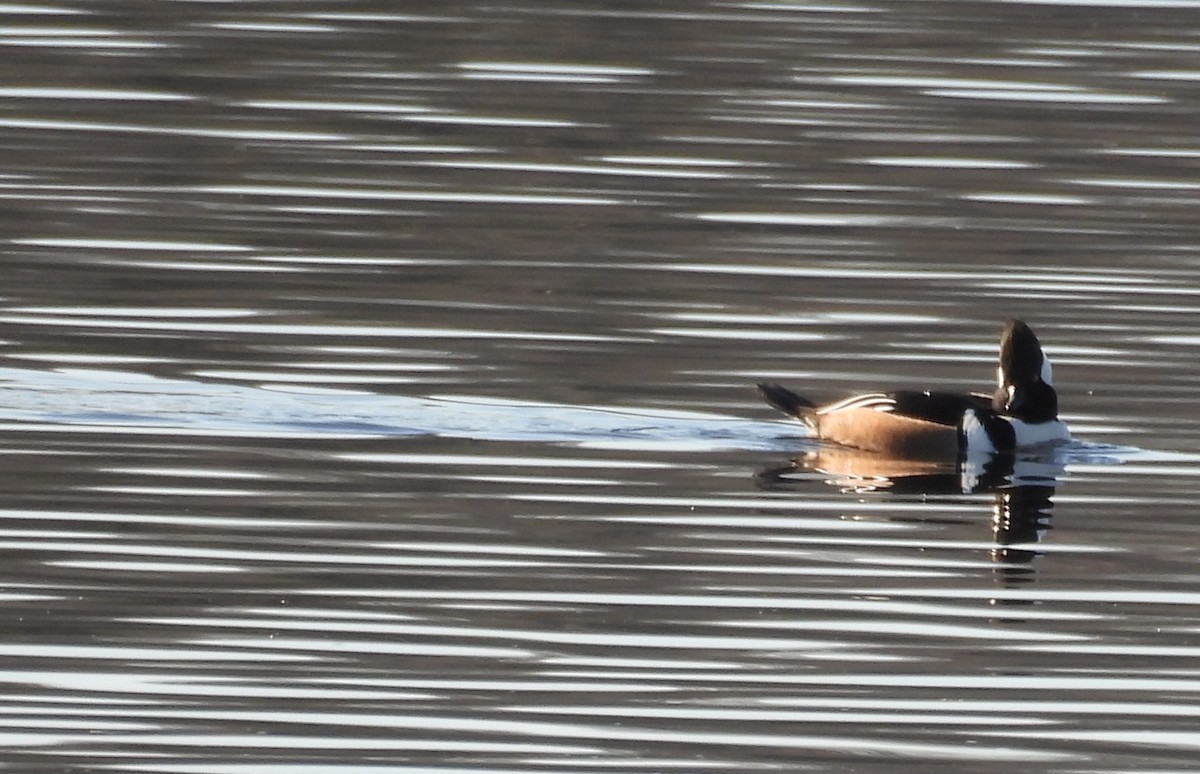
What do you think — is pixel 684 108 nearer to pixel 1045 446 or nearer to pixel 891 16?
pixel 891 16

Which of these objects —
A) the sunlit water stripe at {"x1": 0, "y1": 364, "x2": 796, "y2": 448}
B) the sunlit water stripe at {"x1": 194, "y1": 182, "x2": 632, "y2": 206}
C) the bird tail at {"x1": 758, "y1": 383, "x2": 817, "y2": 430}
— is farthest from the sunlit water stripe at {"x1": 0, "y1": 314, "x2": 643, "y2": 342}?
the sunlit water stripe at {"x1": 194, "y1": 182, "x2": 632, "y2": 206}

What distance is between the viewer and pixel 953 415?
14617 mm

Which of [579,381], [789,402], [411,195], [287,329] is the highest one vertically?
[411,195]

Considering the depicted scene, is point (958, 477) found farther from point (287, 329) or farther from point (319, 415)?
point (287, 329)

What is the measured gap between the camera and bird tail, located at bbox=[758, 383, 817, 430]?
47.4ft

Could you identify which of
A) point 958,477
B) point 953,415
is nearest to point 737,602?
point 958,477

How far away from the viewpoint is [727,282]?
17375 millimetres

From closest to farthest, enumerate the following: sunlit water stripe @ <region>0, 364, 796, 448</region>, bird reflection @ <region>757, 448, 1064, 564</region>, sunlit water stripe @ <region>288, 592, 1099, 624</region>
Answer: sunlit water stripe @ <region>288, 592, 1099, 624</region> → bird reflection @ <region>757, 448, 1064, 564</region> → sunlit water stripe @ <region>0, 364, 796, 448</region>

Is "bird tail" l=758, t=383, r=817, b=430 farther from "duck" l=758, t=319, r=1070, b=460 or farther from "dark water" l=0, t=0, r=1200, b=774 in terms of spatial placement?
"dark water" l=0, t=0, r=1200, b=774

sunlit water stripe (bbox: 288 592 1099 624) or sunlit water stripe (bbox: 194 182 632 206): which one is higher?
sunlit water stripe (bbox: 194 182 632 206)

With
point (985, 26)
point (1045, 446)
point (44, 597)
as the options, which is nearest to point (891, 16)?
point (985, 26)

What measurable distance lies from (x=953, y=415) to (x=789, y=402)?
2.56ft

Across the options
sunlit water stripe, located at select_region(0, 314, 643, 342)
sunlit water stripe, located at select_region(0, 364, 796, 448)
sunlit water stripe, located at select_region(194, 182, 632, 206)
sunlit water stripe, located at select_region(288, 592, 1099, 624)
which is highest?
sunlit water stripe, located at select_region(194, 182, 632, 206)

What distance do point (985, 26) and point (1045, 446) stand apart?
13.7 m
